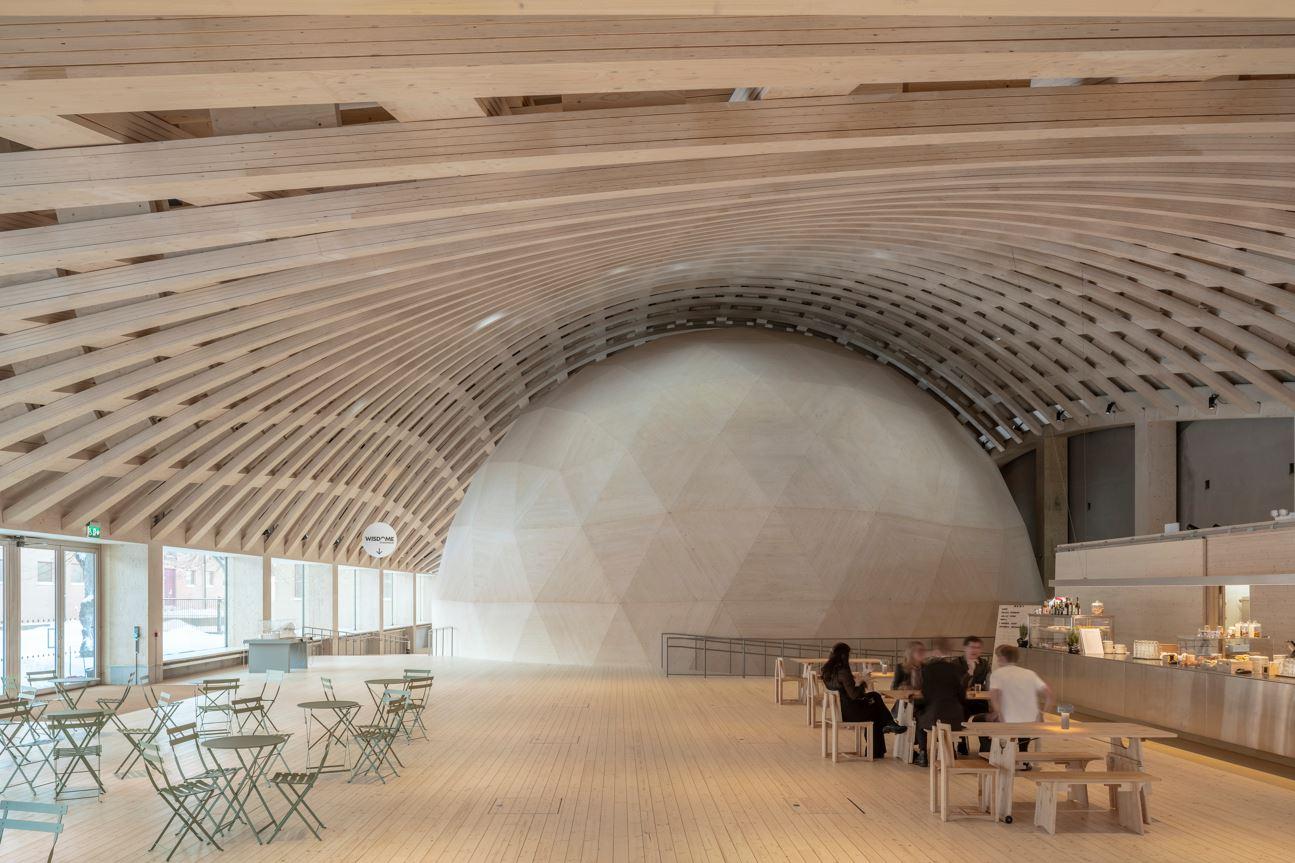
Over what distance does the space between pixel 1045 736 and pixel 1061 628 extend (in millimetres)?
9924

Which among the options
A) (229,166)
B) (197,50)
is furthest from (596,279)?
(197,50)

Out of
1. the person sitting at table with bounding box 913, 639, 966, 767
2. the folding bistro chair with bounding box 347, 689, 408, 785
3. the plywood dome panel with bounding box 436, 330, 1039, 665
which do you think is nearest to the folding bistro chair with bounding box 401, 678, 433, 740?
the folding bistro chair with bounding box 347, 689, 408, 785

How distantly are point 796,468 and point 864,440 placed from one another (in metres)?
2.52

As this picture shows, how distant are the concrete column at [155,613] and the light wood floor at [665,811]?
10948 millimetres

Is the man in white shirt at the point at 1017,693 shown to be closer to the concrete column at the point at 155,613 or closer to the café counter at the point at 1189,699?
the café counter at the point at 1189,699

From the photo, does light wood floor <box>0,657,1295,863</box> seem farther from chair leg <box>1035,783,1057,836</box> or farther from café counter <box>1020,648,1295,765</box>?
café counter <box>1020,648,1295,765</box>

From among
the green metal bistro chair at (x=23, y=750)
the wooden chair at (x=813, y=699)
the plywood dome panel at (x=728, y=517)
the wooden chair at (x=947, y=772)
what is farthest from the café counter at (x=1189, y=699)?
the green metal bistro chair at (x=23, y=750)

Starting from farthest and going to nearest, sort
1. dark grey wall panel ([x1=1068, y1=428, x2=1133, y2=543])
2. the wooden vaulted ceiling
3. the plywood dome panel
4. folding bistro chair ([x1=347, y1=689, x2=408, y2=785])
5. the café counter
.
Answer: dark grey wall panel ([x1=1068, y1=428, x2=1133, y2=543]) → the plywood dome panel → the café counter → folding bistro chair ([x1=347, y1=689, x2=408, y2=785]) → the wooden vaulted ceiling

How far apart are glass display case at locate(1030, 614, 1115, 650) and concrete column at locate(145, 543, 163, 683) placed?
65.0ft

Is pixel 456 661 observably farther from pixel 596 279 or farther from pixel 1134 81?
pixel 1134 81

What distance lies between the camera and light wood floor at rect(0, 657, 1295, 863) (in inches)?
388

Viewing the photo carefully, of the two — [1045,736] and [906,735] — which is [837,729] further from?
[1045,736]

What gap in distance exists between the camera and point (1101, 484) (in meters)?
34.6

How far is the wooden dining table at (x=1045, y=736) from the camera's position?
11109mm
